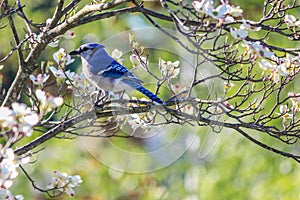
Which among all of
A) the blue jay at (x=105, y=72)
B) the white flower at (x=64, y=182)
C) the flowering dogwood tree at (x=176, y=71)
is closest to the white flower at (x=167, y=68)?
the flowering dogwood tree at (x=176, y=71)

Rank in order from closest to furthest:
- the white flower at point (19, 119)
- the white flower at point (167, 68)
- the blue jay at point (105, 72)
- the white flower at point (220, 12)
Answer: the white flower at point (19, 119) < the white flower at point (220, 12) < the white flower at point (167, 68) < the blue jay at point (105, 72)

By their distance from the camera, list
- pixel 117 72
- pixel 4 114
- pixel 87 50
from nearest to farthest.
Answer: pixel 4 114, pixel 117 72, pixel 87 50

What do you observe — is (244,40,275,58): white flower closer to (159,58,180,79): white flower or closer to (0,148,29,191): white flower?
(159,58,180,79): white flower

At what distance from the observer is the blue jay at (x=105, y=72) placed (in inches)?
101

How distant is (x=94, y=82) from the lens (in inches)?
99.8

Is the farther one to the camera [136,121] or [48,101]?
[136,121]

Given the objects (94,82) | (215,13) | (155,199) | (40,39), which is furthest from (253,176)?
(215,13)

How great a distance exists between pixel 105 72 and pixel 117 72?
0.22 feet

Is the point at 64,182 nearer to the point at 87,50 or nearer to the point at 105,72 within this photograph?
the point at 105,72

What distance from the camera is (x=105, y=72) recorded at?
8.85 ft

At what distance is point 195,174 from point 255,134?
87 cm

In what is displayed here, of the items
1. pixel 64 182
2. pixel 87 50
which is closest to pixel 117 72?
pixel 87 50

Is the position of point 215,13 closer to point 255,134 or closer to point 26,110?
point 26,110

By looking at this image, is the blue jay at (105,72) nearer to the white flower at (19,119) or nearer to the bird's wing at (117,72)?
the bird's wing at (117,72)
